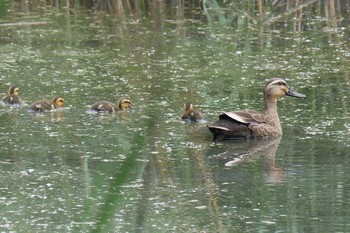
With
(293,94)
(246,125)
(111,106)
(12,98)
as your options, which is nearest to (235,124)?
(246,125)

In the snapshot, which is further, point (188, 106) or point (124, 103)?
point (124, 103)

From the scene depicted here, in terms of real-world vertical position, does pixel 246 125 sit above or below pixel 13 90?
below

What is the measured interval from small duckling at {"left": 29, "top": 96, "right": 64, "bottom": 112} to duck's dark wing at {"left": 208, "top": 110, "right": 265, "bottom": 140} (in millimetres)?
1361

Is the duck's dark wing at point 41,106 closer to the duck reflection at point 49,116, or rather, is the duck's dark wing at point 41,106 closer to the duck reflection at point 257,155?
the duck reflection at point 49,116

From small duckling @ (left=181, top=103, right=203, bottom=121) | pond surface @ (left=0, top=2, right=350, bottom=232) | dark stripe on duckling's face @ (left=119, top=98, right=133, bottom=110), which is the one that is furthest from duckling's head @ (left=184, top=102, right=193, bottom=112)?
dark stripe on duckling's face @ (left=119, top=98, right=133, bottom=110)

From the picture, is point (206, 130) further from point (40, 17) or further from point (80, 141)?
point (40, 17)

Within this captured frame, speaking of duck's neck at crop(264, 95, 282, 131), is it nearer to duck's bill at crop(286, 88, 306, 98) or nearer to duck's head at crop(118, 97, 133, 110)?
duck's bill at crop(286, 88, 306, 98)

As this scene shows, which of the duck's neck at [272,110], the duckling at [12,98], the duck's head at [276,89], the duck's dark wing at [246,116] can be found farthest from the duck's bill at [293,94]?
the duckling at [12,98]

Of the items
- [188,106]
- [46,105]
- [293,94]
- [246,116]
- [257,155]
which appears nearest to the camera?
[257,155]

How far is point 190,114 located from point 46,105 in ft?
3.76

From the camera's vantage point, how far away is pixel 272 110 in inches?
303

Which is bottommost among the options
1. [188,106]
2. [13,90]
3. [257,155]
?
[257,155]

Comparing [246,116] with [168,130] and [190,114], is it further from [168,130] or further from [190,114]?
[168,130]

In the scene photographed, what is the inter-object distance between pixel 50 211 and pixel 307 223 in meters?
1.32
